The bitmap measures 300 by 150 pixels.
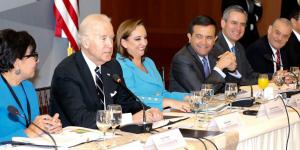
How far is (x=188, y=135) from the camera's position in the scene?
2.84 meters

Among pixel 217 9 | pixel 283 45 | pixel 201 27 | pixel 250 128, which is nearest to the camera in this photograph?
pixel 250 128

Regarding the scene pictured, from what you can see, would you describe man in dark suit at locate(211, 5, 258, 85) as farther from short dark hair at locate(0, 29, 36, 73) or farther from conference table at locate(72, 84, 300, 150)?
short dark hair at locate(0, 29, 36, 73)

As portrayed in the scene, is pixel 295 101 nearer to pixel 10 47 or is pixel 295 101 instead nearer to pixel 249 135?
pixel 249 135

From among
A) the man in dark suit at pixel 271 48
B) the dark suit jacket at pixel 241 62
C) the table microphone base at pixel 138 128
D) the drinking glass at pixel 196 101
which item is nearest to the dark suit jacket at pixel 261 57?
the man in dark suit at pixel 271 48

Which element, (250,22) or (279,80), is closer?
(279,80)

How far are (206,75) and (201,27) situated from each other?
386mm

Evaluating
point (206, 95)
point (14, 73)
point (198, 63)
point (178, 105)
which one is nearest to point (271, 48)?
point (198, 63)

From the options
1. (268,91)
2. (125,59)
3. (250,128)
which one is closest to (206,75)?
(268,91)

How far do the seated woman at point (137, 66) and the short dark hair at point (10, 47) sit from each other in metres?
0.94

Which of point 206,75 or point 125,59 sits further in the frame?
point 206,75

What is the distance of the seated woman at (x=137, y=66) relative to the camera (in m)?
3.85

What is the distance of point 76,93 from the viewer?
3.20 m

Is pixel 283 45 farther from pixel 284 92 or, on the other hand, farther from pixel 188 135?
pixel 188 135

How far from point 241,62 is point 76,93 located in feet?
7.94
